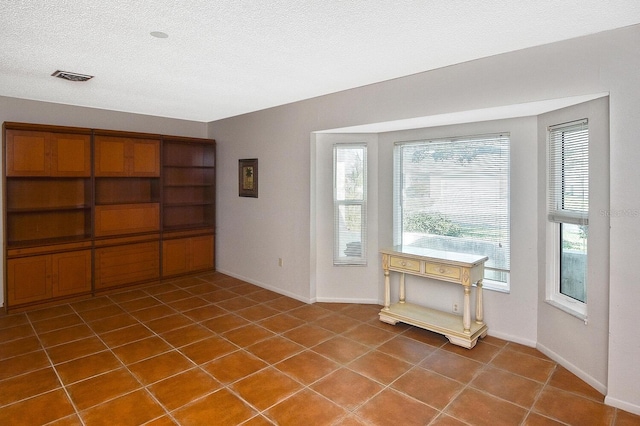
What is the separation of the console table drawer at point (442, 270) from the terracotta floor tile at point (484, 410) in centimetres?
110

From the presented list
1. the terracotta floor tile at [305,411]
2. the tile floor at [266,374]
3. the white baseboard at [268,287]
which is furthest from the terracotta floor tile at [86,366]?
the white baseboard at [268,287]

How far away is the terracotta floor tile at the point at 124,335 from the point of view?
3666 millimetres

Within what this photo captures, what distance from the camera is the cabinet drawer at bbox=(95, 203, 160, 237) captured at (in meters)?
5.12

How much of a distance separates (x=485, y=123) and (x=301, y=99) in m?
2.19

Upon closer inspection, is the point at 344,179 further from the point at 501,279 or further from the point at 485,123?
the point at 501,279

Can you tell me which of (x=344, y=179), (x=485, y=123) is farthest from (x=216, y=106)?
(x=485, y=123)

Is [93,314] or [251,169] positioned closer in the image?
[93,314]

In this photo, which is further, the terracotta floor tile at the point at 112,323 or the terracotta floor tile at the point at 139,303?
the terracotta floor tile at the point at 139,303

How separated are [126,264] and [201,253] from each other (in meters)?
1.17

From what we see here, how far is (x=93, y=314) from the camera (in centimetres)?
444

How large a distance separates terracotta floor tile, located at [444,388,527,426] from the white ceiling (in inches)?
103

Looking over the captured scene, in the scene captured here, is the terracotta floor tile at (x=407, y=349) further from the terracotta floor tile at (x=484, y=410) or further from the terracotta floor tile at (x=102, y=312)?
the terracotta floor tile at (x=102, y=312)

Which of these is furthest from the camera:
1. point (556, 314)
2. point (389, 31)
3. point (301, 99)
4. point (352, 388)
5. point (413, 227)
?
point (301, 99)

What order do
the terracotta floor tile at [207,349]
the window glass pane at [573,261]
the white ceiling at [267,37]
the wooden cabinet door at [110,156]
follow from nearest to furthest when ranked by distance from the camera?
the white ceiling at [267,37] < the window glass pane at [573,261] < the terracotta floor tile at [207,349] < the wooden cabinet door at [110,156]
